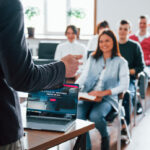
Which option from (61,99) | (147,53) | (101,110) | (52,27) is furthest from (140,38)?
(61,99)

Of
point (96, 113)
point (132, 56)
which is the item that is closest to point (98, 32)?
point (132, 56)

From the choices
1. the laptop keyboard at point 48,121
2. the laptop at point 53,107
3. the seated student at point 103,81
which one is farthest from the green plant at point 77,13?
the laptop keyboard at point 48,121

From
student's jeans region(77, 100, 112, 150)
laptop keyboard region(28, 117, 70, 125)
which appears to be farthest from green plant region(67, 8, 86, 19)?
laptop keyboard region(28, 117, 70, 125)

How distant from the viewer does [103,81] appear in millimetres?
3104

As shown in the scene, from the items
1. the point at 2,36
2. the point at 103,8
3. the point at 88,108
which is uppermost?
the point at 103,8

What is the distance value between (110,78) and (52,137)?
5.78 feet

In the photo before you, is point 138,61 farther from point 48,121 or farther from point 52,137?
point 52,137

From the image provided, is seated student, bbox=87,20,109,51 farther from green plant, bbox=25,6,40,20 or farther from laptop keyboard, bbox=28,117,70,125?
laptop keyboard, bbox=28,117,70,125

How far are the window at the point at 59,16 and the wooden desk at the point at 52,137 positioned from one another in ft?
17.5

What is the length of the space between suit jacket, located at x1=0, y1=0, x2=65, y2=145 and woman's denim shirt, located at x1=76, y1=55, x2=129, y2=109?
202 centimetres

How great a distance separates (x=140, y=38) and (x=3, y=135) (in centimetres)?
Result: 473

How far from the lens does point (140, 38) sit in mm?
5371

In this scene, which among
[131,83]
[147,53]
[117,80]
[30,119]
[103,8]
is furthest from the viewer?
[103,8]

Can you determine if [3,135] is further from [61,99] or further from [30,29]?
[30,29]
